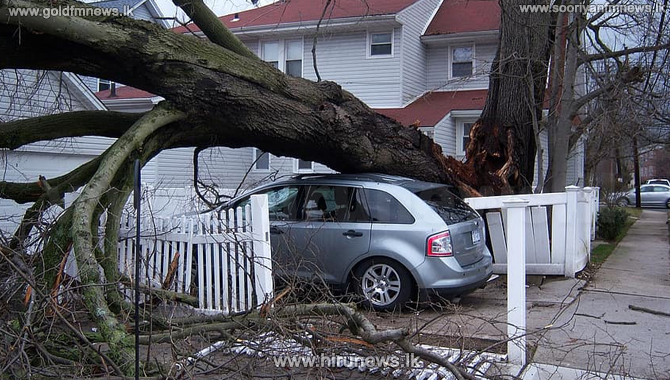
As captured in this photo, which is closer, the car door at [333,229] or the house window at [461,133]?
the car door at [333,229]

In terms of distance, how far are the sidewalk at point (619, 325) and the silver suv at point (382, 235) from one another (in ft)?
4.38

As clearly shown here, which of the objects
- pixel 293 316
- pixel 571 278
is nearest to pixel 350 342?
pixel 293 316

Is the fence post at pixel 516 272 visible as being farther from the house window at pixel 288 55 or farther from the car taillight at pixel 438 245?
the house window at pixel 288 55

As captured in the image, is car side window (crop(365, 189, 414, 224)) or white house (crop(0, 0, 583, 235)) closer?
car side window (crop(365, 189, 414, 224))

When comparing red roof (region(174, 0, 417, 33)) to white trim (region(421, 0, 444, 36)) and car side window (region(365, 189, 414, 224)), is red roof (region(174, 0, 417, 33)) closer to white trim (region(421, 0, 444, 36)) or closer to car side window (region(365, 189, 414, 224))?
white trim (region(421, 0, 444, 36))

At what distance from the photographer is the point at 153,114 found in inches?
265

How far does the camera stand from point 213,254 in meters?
6.61

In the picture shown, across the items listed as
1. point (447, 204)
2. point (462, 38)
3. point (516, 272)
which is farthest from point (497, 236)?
point (462, 38)

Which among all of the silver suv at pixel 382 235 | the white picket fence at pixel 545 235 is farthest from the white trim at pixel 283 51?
the silver suv at pixel 382 235

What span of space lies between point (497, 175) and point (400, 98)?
9.88 m

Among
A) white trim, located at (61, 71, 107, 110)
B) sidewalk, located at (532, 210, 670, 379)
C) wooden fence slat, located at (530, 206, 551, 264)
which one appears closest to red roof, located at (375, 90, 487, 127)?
sidewalk, located at (532, 210, 670, 379)

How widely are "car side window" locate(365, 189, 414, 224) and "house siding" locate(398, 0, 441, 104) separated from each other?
41.1ft

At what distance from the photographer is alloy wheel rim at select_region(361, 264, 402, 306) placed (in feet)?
23.9

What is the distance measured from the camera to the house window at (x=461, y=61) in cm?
2006
